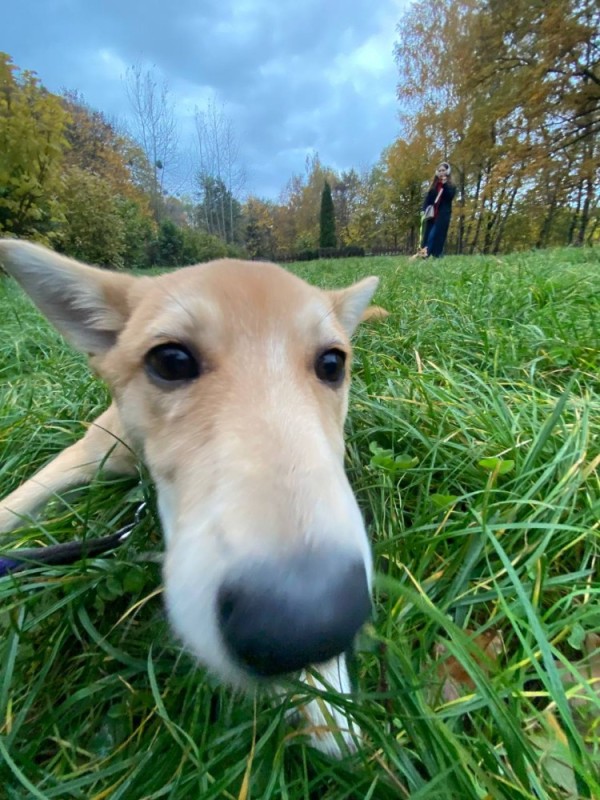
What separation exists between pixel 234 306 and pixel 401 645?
4.06 ft

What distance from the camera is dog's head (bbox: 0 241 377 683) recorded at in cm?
86

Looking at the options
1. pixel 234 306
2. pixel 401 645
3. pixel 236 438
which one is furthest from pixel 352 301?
pixel 401 645

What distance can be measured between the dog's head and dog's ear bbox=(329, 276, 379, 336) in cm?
68

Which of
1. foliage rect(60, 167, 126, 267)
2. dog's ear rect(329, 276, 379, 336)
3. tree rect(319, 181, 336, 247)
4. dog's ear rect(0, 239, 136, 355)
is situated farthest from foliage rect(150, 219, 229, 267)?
dog's ear rect(0, 239, 136, 355)

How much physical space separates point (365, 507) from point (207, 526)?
1.30 meters

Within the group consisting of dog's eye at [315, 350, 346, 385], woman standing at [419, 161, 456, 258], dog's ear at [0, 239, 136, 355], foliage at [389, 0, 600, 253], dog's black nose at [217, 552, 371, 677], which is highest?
foliage at [389, 0, 600, 253]

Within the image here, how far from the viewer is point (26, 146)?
9.97 meters

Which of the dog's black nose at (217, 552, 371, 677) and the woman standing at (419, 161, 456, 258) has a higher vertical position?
the woman standing at (419, 161, 456, 258)

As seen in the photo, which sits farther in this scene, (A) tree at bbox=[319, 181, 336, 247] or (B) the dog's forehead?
(A) tree at bbox=[319, 181, 336, 247]

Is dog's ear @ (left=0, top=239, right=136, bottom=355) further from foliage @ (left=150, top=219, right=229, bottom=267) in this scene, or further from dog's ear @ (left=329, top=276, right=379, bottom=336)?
foliage @ (left=150, top=219, right=229, bottom=267)

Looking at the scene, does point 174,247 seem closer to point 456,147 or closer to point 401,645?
point 456,147

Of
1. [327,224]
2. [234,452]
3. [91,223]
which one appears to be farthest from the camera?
[327,224]

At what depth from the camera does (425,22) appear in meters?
31.8

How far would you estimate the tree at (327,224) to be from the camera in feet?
189
